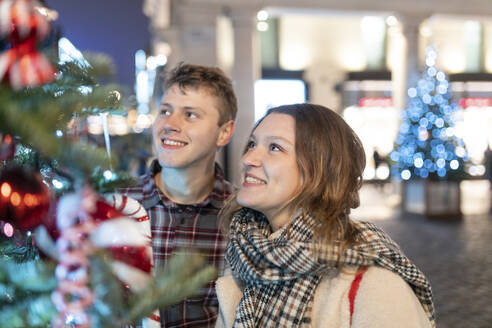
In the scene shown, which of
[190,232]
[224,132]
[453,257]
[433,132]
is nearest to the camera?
[190,232]

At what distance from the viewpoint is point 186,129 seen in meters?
1.98

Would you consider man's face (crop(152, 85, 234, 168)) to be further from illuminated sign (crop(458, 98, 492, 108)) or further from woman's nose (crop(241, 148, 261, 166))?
illuminated sign (crop(458, 98, 492, 108))

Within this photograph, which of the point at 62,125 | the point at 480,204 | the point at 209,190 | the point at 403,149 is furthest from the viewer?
the point at 480,204

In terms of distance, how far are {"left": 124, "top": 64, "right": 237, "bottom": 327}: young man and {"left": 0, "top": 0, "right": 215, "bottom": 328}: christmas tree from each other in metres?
1.16

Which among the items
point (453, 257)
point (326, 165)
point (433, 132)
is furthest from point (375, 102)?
point (326, 165)

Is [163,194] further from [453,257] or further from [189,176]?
[453,257]

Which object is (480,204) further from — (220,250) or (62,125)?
(62,125)

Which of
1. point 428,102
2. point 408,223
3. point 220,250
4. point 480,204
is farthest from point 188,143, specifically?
point 480,204

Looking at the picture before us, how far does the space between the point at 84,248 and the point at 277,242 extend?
2.81ft

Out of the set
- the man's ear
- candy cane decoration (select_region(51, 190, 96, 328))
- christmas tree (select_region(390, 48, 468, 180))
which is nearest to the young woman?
the man's ear

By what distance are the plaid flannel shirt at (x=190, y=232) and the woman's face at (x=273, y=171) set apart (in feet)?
1.52

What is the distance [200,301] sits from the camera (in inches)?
71.3

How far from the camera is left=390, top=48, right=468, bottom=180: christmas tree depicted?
9789 mm

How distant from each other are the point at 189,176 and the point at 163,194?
0.46ft
